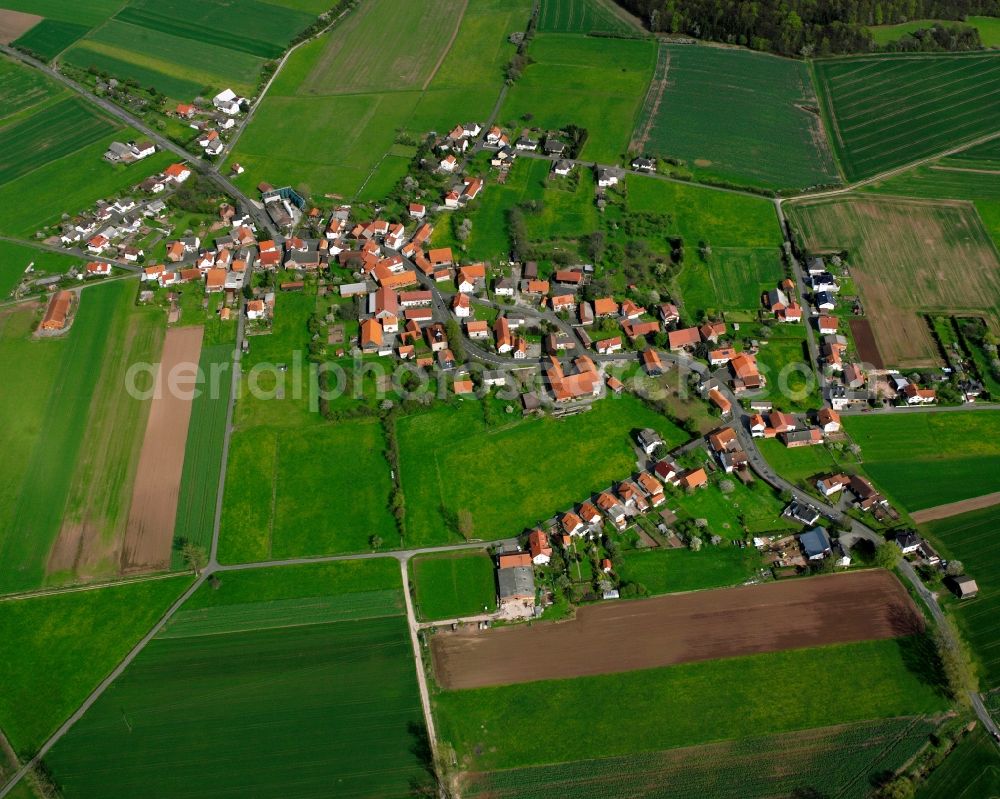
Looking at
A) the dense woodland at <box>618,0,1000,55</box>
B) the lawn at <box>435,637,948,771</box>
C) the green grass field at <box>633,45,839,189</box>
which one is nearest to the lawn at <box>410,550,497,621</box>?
the lawn at <box>435,637,948,771</box>

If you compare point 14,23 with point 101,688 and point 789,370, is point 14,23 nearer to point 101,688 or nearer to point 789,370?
point 101,688

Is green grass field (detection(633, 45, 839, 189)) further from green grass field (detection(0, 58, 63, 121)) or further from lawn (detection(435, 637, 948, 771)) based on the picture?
green grass field (detection(0, 58, 63, 121))

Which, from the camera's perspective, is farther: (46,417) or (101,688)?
(46,417)

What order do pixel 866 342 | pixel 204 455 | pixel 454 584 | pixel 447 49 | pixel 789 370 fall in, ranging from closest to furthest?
pixel 454 584, pixel 204 455, pixel 789 370, pixel 866 342, pixel 447 49

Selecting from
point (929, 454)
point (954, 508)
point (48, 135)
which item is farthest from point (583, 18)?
point (954, 508)

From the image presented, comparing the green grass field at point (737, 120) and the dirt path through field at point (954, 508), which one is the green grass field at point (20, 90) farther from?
the dirt path through field at point (954, 508)

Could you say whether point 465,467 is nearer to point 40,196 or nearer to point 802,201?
point 802,201

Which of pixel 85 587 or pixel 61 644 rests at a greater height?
pixel 85 587
